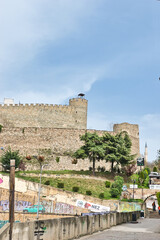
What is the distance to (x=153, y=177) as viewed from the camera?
4903 centimetres

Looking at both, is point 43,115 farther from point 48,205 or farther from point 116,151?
point 48,205

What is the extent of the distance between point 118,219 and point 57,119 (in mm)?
40985

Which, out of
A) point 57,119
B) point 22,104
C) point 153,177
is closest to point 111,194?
point 153,177

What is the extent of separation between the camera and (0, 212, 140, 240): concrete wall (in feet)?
32.8

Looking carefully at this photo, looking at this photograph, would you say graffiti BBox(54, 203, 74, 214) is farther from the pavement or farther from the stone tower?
the stone tower

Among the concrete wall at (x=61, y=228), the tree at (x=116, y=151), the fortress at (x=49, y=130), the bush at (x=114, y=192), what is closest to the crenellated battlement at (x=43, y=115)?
the fortress at (x=49, y=130)

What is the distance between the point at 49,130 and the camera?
5475 cm

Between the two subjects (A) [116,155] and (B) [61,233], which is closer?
(B) [61,233]

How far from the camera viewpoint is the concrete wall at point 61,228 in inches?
394

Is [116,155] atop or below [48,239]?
atop

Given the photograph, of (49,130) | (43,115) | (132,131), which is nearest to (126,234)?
(49,130)

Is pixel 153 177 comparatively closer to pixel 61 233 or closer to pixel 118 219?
pixel 118 219

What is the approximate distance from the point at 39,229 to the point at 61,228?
4.36ft

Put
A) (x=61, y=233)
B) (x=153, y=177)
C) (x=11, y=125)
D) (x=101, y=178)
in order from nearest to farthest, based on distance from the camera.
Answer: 1. (x=61, y=233)
2. (x=101, y=178)
3. (x=153, y=177)
4. (x=11, y=125)
